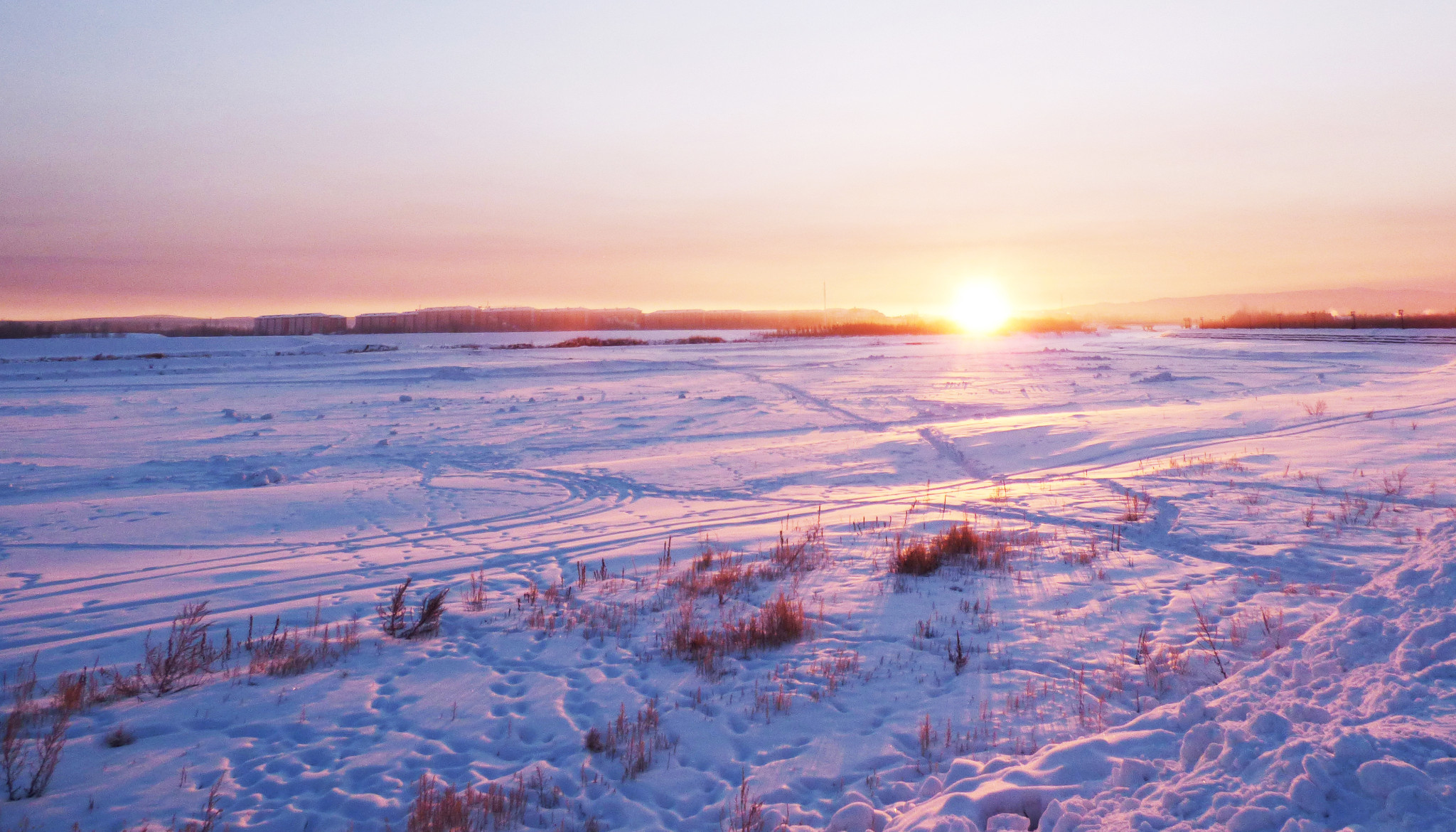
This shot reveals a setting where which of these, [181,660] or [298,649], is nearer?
[181,660]

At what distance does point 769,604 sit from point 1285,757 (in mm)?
3971

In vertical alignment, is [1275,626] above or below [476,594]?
above

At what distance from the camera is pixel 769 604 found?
675 centimetres

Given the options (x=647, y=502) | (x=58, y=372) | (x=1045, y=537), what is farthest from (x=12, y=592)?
(x=58, y=372)

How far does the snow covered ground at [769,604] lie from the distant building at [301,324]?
87.7 metres

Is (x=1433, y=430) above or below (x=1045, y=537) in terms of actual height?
above

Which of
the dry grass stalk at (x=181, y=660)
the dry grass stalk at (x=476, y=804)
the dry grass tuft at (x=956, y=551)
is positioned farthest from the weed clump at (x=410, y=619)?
the dry grass tuft at (x=956, y=551)

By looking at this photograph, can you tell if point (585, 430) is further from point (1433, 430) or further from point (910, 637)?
point (1433, 430)

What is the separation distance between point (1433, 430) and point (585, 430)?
685 inches

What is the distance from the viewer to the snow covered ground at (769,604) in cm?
398

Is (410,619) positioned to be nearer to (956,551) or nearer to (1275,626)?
(956,551)

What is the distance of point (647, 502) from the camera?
12.3m

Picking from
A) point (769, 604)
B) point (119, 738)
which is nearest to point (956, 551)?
point (769, 604)

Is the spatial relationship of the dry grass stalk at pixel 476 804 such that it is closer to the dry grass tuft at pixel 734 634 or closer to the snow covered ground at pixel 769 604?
the snow covered ground at pixel 769 604
